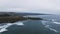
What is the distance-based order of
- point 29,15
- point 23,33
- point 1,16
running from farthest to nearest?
point 29,15 → point 1,16 → point 23,33

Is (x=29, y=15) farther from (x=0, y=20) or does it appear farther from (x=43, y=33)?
(x=43, y=33)

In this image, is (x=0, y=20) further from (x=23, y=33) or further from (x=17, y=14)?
(x=23, y=33)

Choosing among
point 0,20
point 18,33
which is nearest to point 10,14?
point 0,20

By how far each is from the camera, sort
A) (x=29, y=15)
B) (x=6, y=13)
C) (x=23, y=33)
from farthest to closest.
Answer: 1. (x=29, y=15)
2. (x=6, y=13)
3. (x=23, y=33)

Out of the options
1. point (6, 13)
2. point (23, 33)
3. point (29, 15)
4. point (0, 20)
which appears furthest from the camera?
point (29, 15)

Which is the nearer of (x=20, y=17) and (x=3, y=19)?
(x=3, y=19)

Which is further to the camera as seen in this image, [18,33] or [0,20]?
[0,20]

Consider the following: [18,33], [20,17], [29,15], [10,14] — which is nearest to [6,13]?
[10,14]

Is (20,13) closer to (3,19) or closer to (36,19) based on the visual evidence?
(36,19)

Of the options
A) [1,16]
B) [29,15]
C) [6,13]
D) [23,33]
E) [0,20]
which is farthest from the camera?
[29,15]
